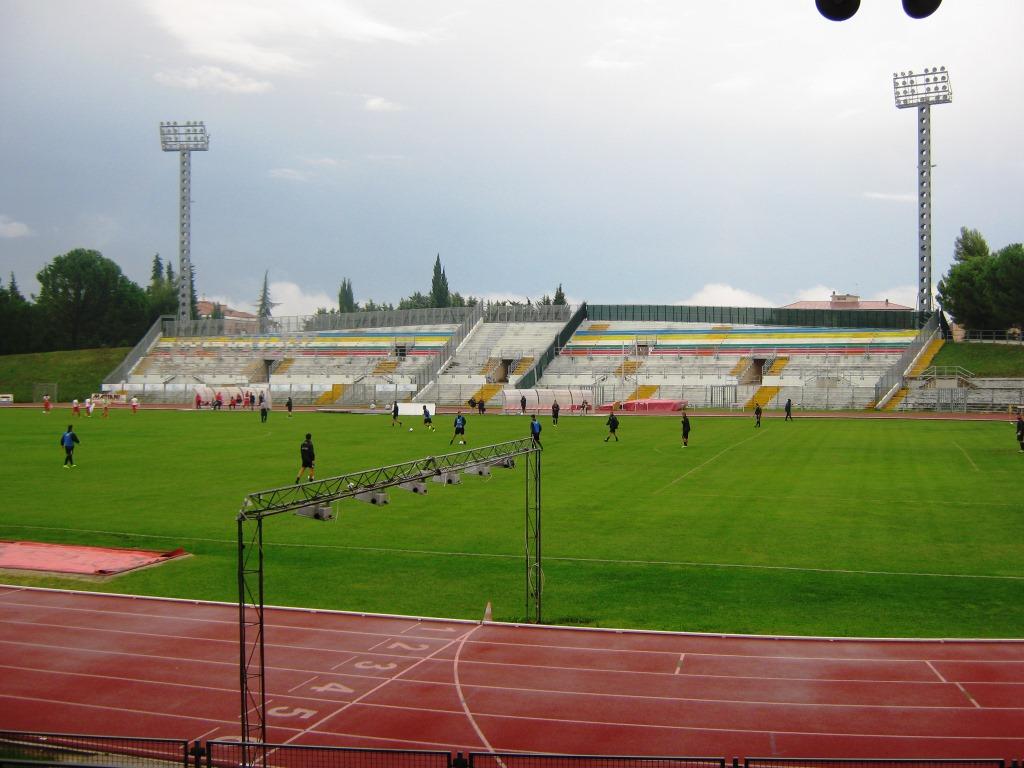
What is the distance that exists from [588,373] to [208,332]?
135 ft

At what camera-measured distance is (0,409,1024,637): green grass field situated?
14234mm

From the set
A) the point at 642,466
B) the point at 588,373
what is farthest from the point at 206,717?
the point at 588,373

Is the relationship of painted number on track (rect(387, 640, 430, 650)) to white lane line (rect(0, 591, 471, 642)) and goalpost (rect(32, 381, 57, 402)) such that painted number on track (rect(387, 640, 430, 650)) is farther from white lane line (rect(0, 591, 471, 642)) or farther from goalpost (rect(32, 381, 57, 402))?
goalpost (rect(32, 381, 57, 402))

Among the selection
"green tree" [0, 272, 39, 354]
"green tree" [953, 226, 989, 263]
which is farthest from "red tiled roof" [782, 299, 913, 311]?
"green tree" [0, 272, 39, 354]

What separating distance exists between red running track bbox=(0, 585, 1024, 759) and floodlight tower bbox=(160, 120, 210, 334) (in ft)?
252

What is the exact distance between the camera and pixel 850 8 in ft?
20.0

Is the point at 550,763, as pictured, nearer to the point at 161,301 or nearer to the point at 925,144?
the point at 925,144

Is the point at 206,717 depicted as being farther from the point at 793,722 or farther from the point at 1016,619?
the point at 1016,619

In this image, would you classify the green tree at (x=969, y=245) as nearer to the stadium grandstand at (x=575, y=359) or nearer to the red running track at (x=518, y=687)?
the stadium grandstand at (x=575, y=359)

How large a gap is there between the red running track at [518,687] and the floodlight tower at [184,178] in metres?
76.7

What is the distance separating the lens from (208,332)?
302 feet

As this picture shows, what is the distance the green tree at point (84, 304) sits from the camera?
4087 inches

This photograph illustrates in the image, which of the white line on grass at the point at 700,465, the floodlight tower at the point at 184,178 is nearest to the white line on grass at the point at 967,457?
the white line on grass at the point at 700,465

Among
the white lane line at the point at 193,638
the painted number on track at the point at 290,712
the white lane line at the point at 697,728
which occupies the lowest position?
the white lane line at the point at 697,728
